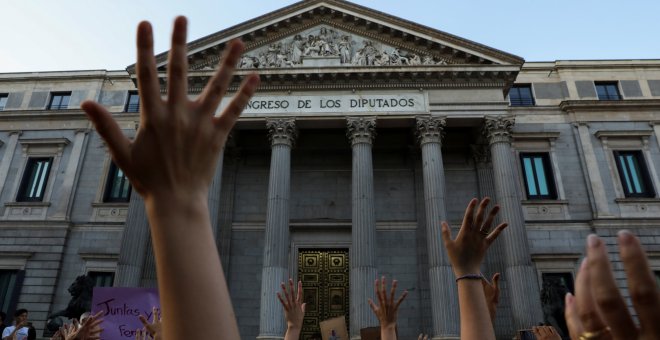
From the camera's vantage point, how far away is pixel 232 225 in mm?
23422

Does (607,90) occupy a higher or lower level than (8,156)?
higher

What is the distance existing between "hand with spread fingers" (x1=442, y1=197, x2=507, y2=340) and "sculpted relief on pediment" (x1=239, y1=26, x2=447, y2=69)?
19.5 m

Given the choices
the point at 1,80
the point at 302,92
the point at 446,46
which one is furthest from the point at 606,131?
the point at 1,80

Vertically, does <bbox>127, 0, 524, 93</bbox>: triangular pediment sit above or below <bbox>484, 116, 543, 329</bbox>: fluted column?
above

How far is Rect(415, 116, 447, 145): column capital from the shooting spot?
20.8m

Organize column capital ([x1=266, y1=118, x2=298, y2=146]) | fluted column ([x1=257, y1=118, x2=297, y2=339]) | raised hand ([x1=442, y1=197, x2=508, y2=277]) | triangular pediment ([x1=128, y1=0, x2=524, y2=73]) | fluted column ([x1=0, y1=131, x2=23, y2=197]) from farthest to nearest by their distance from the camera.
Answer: fluted column ([x1=0, y1=131, x2=23, y2=197]) → triangular pediment ([x1=128, y1=0, x2=524, y2=73]) → column capital ([x1=266, y1=118, x2=298, y2=146]) → fluted column ([x1=257, y1=118, x2=297, y2=339]) → raised hand ([x1=442, y1=197, x2=508, y2=277])

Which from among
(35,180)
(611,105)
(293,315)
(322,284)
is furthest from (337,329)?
(35,180)

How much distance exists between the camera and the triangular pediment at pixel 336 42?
72.6 feet

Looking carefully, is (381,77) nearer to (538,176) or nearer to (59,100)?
(538,176)

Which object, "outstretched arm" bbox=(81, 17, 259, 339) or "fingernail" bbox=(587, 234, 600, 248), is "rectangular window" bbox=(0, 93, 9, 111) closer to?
"outstretched arm" bbox=(81, 17, 259, 339)

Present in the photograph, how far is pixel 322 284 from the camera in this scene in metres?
22.4

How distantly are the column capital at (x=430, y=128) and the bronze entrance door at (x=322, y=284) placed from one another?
6689 millimetres

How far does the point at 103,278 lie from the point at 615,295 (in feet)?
82.9

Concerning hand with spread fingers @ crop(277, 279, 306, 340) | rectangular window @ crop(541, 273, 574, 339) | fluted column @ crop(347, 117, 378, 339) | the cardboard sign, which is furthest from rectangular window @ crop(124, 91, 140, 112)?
hand with spread fingers @ crop(277, 279, 306, 340)
